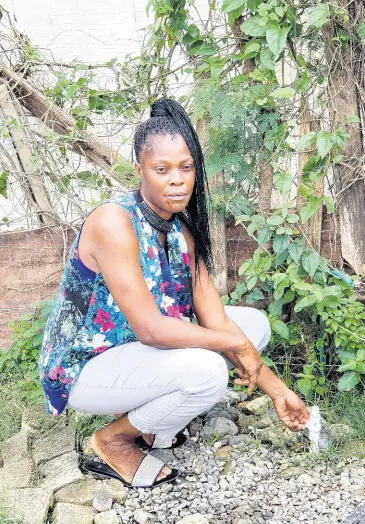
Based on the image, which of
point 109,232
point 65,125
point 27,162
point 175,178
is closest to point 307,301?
point 175,178

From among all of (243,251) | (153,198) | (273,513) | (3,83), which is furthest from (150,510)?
(3,83)

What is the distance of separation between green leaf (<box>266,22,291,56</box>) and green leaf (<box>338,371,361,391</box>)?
1.44 m

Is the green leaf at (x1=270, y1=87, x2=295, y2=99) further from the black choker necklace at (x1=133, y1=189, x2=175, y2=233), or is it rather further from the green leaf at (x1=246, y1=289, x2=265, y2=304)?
the green leaf at (x1=246, y1=289, x2=265, y2=304)

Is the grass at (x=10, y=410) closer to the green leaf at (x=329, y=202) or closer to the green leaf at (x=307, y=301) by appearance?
the green leaf at (x=307, y=301)

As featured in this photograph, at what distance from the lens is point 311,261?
10.2 feet

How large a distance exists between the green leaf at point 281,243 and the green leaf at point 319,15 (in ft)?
3.11

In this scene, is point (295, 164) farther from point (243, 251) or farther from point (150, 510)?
point (150, 510)

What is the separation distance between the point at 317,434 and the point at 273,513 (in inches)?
16.9

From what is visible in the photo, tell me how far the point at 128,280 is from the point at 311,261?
42.6 inches

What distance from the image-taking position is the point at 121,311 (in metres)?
2.49

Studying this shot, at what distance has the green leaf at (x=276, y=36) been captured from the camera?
9.23 ft

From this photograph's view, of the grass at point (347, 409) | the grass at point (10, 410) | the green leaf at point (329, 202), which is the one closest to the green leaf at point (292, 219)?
the green leaf at point (329, 202)

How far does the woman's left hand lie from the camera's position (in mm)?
2693

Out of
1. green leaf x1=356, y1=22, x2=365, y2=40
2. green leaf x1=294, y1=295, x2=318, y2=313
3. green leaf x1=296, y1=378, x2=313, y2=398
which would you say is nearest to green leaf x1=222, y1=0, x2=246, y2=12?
green leaf x1=356, y1=22, x2=365, y2=40
